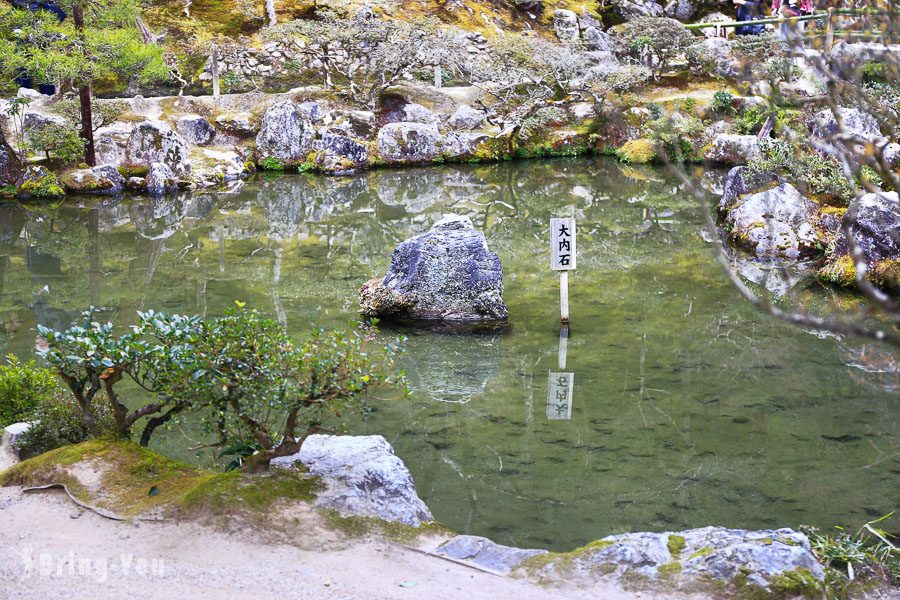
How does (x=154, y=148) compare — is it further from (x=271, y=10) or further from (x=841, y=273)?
(x=841, y=273)

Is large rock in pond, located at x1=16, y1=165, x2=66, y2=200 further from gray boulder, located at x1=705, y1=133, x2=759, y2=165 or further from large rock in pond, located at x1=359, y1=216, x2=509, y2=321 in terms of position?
gray boulder, located at x1=705, y1=133, x2=759, y2=165

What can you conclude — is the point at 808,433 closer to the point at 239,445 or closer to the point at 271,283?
the point at 239,445

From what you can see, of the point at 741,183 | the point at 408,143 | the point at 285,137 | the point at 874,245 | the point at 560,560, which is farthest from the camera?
the point at 408,143

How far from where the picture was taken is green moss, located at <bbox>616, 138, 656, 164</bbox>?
34062mm

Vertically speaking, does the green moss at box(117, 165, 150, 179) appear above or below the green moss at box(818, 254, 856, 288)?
above

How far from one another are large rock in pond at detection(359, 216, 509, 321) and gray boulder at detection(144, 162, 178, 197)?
16121 mm

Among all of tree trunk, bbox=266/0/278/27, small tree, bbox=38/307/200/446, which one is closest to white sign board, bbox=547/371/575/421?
small tree, bbox=38/307/200/446

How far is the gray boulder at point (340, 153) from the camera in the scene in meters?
31.9

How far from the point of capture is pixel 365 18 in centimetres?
3806

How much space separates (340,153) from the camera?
106 ft

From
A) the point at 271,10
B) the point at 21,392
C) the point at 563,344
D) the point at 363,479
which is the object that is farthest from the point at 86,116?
the point at 363,479

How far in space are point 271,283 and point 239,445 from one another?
9.26 meters

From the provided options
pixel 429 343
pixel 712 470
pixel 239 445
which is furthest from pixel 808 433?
pixel 239 445

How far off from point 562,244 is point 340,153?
20126 mm
